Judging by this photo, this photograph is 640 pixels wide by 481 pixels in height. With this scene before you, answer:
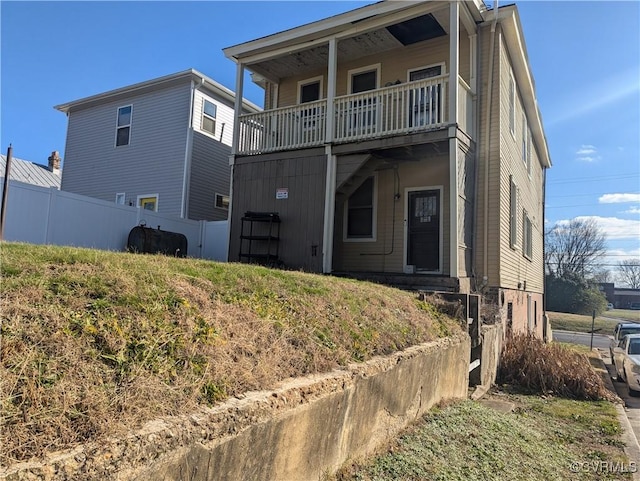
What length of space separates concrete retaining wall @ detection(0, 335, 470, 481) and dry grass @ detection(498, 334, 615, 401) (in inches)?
175

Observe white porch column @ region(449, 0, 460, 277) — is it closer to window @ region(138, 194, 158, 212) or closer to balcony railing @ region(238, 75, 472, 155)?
balcony railing @ region(238, 75, 472, 155)

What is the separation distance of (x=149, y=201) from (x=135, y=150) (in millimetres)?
1990

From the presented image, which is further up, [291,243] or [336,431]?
[291,243]

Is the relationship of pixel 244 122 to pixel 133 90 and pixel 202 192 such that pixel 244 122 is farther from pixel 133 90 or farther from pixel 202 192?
pixel 133 90

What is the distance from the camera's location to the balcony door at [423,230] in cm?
1052

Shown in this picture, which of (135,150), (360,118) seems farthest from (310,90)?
(135,150)

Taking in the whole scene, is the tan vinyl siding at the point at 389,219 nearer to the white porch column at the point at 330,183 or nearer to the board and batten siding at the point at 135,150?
the white porch column at the point at 330,183

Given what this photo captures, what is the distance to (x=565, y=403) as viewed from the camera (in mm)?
7660

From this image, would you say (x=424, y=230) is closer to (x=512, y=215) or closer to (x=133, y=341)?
(x=512, y=215)

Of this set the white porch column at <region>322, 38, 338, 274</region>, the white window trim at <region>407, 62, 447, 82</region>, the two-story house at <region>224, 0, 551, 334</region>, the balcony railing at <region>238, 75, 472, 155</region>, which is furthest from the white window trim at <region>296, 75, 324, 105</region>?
the white window trim at <region>407, 62, 447, 82</region>

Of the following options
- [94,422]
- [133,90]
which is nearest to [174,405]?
[94,422]

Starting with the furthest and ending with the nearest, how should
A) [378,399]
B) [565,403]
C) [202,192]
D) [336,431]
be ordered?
[202,192], [565,403], [378,399], [336,431]

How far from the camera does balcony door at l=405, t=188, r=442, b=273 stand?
10516 mm

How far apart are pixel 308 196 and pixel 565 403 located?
21.2ft
